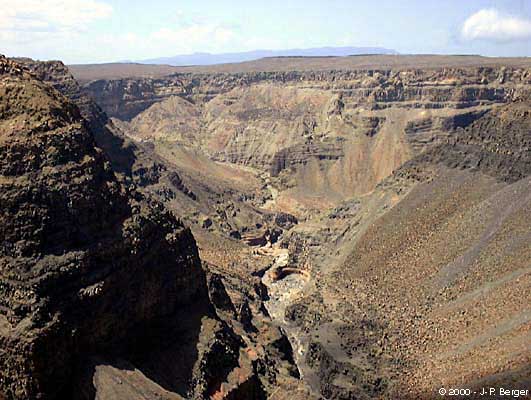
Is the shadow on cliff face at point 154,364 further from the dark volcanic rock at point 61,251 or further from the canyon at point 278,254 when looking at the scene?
the dark volcanic rock at point 61,251

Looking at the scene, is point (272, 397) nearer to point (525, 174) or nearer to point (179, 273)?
point (179, 273)

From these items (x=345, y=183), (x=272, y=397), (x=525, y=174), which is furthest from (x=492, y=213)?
(x=345, y=183)

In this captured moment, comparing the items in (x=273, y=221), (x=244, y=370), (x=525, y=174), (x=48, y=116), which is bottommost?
(x=273, y=221)

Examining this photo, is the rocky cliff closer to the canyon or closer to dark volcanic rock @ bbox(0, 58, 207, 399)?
the canyon

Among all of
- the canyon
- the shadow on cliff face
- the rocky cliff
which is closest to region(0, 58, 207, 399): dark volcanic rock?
the canyon

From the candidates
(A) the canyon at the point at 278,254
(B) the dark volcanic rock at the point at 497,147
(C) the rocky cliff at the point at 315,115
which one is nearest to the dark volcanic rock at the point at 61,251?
(A) the canyon at the point at 278,254

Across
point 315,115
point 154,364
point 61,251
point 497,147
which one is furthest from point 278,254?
point 315,115
